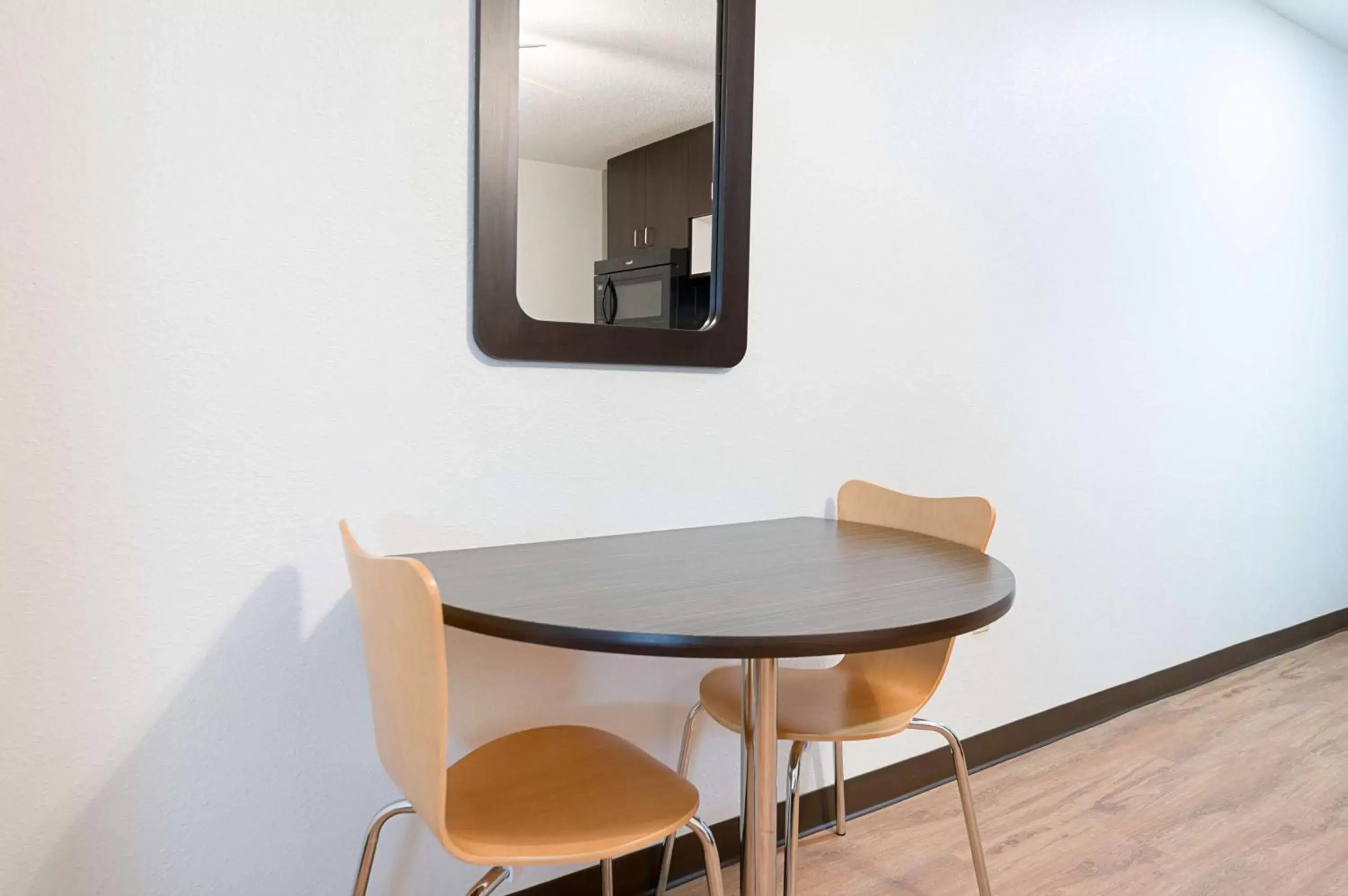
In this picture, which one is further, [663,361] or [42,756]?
[663,361]

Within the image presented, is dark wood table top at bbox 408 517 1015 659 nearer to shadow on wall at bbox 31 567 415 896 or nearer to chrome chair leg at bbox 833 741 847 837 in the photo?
shadow on wall at bbox 31 567 415 896

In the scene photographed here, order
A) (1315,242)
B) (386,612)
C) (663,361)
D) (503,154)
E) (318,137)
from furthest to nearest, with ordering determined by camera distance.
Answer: (1315,242) → (663,361) → (503,154) → (318,137) → (386,612)

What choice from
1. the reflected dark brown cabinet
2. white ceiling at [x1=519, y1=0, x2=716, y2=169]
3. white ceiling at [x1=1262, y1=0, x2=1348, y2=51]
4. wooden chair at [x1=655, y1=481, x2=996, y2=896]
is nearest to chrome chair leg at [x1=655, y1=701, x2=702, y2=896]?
wooden chair at [x1=655, y1=481, x2=996, y2=896]

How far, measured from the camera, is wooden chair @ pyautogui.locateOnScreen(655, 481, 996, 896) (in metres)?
1.51

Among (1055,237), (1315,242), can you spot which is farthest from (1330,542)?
(1055,237)

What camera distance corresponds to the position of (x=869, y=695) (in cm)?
164

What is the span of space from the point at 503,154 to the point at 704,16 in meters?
0.54

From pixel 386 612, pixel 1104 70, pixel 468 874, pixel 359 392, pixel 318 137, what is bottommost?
pixel 468 874

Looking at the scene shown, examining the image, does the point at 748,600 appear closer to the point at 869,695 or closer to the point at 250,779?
the point at 869,695

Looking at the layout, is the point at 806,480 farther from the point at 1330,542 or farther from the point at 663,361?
the point at 1330,542

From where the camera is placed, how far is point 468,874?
159 centimetres

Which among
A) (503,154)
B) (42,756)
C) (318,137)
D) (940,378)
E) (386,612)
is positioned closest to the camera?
(386,612)

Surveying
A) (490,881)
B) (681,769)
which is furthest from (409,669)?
(681,769)

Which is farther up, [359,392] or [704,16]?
[704,16]
